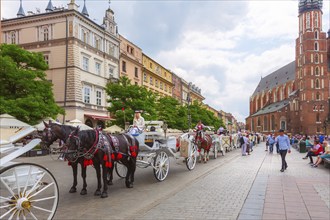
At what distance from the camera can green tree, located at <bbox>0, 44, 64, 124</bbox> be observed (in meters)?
20.2

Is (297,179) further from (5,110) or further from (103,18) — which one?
(103,18)

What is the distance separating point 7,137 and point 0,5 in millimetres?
19520

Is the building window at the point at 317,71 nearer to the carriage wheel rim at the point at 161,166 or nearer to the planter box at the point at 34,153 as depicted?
→ the planter box at the point at 34,153

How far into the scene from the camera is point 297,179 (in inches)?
414

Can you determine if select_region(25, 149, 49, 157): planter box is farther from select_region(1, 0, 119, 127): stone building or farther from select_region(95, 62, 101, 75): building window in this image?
select_region(95, 62, 101, 75): building window

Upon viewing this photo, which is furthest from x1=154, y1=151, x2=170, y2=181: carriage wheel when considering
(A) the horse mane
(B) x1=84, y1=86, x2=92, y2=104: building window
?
(B) x1=84, y1=86, x2=92, y2=104: building window

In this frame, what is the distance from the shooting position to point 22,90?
22141mm

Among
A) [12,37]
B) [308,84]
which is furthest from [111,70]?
[308,84]

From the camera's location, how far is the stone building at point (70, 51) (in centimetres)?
3209

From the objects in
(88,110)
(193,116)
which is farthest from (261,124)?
(88,110)

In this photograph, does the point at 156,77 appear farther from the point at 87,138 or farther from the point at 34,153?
the point at 87,138

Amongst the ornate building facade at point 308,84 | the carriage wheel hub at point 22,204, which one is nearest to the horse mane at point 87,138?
the carriage wheel hub at point 22,204

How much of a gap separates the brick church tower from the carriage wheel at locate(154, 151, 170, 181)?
79368mm

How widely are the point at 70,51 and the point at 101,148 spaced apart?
27.0 meters
